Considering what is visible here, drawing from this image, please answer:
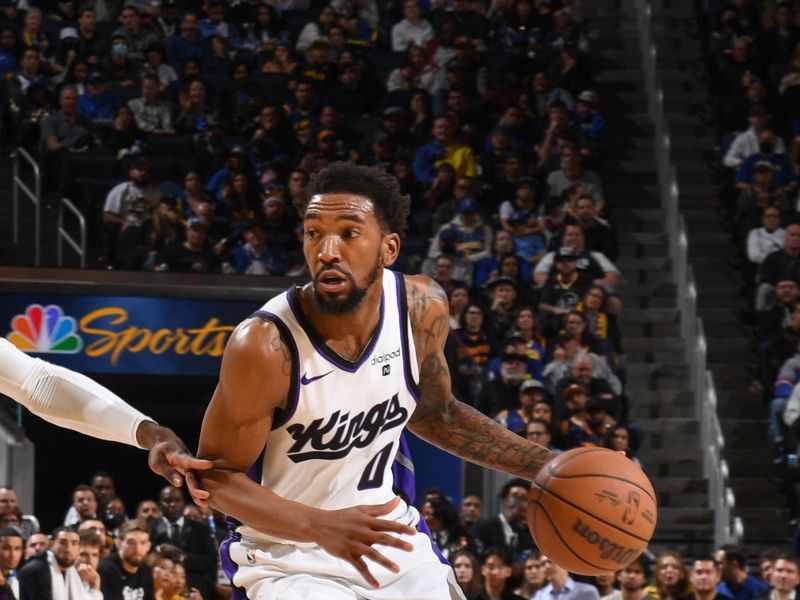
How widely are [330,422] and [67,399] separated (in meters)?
0.73

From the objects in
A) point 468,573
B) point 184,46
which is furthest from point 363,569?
point 184,46

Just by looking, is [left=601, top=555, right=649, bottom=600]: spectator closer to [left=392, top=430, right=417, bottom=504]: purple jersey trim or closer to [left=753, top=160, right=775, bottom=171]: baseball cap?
[left=753, top=160, right=775, bottom=171]: baseball cap

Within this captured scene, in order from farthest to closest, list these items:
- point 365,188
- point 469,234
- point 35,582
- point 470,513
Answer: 1. point 469,234
2. point 470,513
3. point 35,582
4. point 365,188

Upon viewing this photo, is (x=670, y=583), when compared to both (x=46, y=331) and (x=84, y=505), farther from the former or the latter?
(x=46, y=331)

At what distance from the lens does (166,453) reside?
3932 mm

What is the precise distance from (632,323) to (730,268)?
126 cm

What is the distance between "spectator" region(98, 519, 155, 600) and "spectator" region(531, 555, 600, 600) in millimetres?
2532

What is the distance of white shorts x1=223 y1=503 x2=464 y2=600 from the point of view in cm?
420

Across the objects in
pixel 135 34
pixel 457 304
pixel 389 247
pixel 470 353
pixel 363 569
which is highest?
pixel 135 34

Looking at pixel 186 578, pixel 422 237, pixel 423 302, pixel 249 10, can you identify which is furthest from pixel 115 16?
pixel 423 302

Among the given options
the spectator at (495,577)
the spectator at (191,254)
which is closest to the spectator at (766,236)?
the spectator at (495,577)

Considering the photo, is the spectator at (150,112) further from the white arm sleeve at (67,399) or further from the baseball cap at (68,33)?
the white arm sleeve at (67,399)

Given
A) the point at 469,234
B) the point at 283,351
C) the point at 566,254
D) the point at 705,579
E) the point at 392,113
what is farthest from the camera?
the point at 392,113

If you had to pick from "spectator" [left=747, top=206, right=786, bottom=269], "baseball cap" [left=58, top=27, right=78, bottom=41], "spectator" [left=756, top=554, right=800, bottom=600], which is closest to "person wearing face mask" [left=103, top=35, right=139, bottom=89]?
"baseball cap" [left=58, top=27, right=78, bottom=41]
